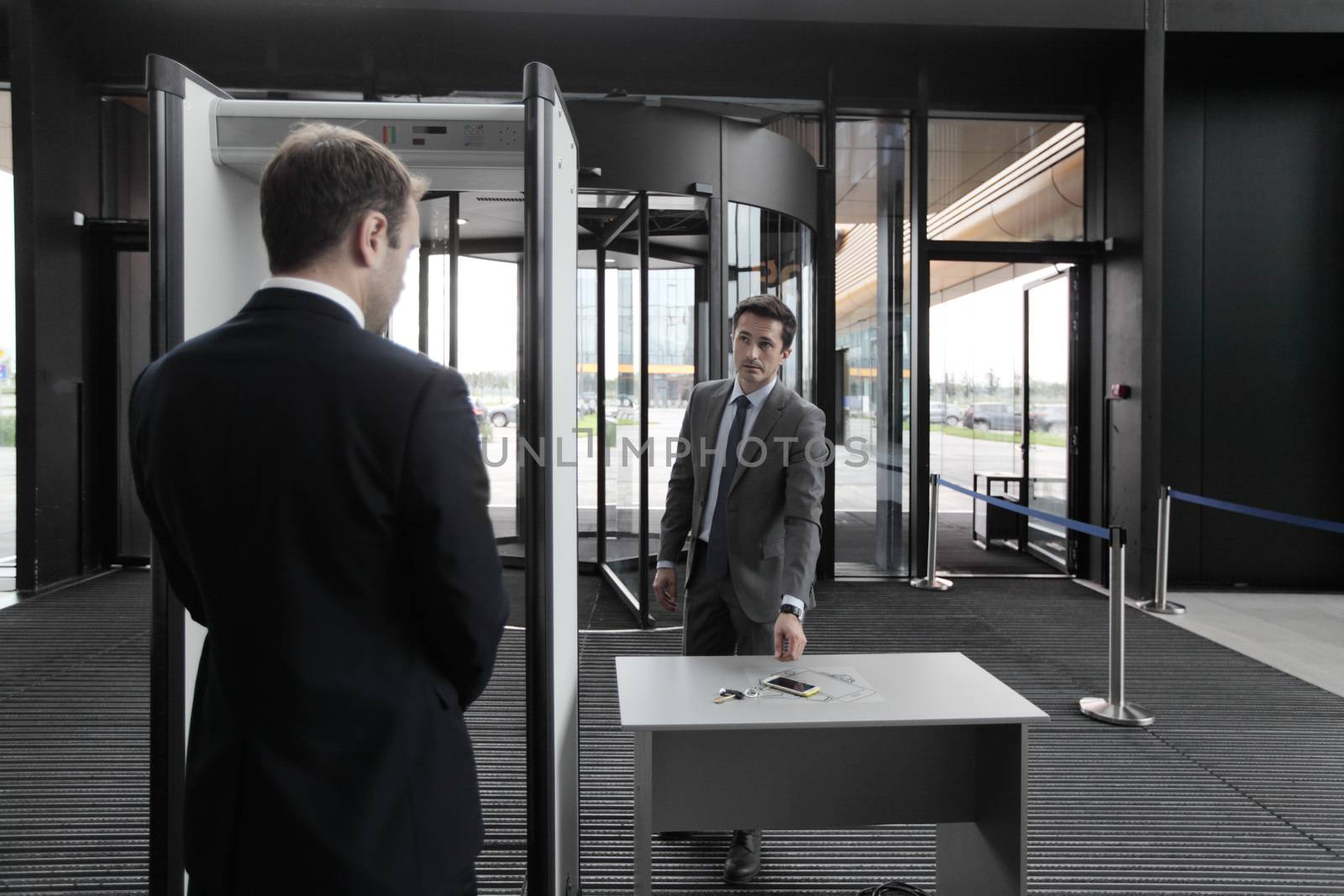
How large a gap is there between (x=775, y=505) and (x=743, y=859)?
43.0 inches

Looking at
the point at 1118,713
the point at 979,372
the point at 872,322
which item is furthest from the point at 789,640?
the point at 979,372

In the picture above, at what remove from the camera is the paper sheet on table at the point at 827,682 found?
2.30 meters

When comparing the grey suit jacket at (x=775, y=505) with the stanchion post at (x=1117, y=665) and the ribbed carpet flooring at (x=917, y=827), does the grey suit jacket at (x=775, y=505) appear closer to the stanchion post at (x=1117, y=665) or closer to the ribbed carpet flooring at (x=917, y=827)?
the ribbed carpet flooring at (x=917, y=827)

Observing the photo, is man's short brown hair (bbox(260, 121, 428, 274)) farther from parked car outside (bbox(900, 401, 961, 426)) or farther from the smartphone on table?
parked car outside (bbox(900, 401, 961, 426))

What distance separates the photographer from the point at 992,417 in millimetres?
7770

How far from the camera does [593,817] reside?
325cm

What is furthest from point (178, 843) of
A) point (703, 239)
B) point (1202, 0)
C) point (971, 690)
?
point (1202, 0)

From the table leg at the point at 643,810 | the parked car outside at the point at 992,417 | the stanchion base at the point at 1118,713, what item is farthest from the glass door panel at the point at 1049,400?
the table leg at the point at 643,810

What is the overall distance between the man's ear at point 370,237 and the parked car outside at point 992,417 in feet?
22.9

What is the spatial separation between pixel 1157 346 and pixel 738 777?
540 centimetres

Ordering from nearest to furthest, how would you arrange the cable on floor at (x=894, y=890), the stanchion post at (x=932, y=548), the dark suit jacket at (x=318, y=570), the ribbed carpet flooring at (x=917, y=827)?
the dark suit jacket at (x=318, y=570)
the cable on floor at (x=894, y=890)
the ribbed carpet flooring at (x=917, y=827)
the stanchion post at (x=932, y=548)

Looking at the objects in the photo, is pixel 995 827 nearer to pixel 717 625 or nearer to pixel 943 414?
pixel 717 625

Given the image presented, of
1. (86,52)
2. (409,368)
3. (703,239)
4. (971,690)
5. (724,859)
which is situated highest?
(86,52)

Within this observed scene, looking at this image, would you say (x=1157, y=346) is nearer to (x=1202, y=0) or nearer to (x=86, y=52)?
(x=1202, y=0)
